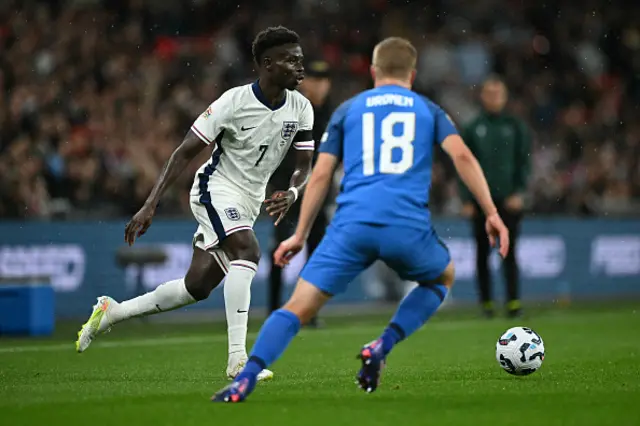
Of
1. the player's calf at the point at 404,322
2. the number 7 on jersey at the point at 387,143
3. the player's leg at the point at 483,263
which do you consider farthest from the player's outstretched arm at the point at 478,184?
the player's leg at the point at 483,263

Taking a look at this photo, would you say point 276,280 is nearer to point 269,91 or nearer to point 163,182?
point 269,91

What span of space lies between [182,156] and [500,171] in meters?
6.89

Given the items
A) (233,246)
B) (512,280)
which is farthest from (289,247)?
(512,280)

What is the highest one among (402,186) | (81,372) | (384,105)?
(384,105)

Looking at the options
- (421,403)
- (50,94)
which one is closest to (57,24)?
(50,94)

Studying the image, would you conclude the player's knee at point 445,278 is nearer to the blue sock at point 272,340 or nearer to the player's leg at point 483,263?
the blue sock at point 272,340

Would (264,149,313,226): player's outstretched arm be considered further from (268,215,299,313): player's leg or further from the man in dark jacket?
(268,215,299,313): player's leg

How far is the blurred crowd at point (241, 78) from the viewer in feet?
52.7

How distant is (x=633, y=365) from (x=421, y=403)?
281cm

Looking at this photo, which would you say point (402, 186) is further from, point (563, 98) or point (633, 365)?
point (563, 98)

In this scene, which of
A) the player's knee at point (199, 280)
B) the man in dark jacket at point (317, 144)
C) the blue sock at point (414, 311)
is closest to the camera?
the blue sock at point (414, 311)

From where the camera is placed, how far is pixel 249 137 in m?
8.23

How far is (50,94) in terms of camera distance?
16844 millimetres

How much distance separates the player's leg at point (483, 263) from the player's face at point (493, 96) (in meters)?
1.32
